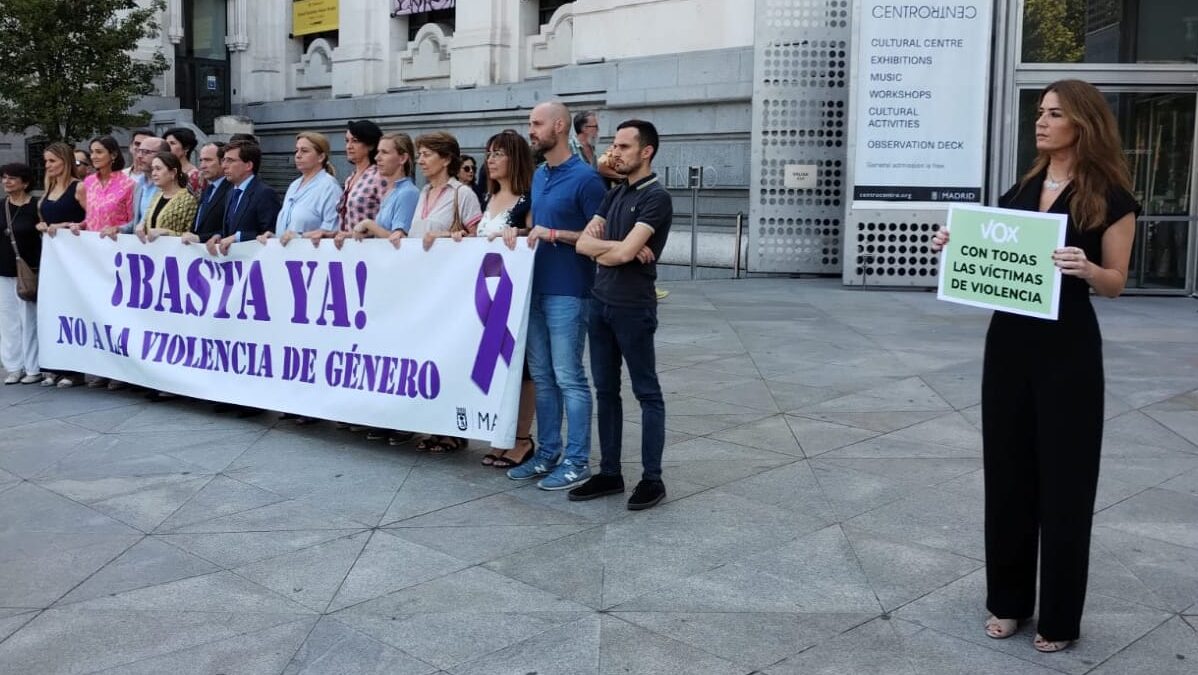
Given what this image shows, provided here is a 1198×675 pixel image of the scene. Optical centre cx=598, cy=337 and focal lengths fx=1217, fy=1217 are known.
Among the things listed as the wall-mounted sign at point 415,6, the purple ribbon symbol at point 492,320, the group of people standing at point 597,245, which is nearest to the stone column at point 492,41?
the wall-mounted sign at point 415,6

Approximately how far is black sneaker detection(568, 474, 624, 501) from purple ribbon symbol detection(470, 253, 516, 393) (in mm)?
858

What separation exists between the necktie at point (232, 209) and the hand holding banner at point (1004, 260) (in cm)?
543

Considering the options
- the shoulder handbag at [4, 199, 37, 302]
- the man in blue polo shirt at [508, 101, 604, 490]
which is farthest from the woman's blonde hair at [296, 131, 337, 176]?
the shoulder handbag at [4, 199, 37, 302]

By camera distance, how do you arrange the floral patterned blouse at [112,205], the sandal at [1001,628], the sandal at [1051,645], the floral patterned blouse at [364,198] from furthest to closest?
the floral patterned blouse at [112,205] < the floral patterned blouse at [364,198] < the sandal at [1001,628] < the sandal at [1051,645]

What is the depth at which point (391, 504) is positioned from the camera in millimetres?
6172

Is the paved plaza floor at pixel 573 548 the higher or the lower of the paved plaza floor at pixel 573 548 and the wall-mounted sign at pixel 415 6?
the lower

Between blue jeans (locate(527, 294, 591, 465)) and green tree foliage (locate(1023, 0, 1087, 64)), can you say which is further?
green tree foliage (locate(1023, 0, 1087, 64))

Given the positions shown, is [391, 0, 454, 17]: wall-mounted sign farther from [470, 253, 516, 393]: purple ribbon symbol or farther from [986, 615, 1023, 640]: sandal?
[986, 615, 1023, 640]: sandal

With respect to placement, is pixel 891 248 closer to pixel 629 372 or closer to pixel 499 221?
pixel 499 221

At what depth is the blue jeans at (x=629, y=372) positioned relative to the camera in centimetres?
586

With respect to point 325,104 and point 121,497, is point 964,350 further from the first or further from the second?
point 325,104

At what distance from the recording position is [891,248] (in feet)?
51.3

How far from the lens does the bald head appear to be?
623 cm

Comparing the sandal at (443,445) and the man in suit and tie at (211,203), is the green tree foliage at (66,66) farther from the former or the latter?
the sandal at (443,445)
